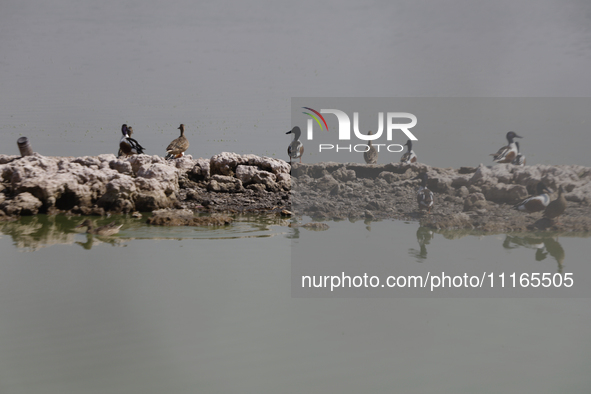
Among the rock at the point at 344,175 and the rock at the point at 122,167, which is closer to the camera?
the rock at the point at 122,167

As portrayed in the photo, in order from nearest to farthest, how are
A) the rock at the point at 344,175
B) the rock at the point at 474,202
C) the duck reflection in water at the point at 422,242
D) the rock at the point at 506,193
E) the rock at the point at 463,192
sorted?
the duck reflection in water at the point at 422,242 < the rock at the point at 474,202 < the rock at the point at 506,193 < the rock at the point at 463,192 < the rock at the point at 344,175

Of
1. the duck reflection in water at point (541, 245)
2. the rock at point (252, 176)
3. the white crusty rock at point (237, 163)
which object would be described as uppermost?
the white crusty rock at point (237, 163)

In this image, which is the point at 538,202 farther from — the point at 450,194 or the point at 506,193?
the point at 450,194

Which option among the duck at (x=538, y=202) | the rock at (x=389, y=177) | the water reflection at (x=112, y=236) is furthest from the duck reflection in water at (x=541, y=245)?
the rock at (x=389, y=177)

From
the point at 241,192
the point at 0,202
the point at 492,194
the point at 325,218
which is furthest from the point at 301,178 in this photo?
the point at 0,202

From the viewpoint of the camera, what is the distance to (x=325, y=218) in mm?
9172

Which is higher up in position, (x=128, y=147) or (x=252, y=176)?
(x=128, y=147)

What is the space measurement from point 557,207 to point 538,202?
1.14ft

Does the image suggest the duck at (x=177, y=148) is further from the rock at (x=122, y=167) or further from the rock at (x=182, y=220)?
the rock at (x=182, y=220)

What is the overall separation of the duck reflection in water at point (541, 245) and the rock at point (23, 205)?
7.83 meters

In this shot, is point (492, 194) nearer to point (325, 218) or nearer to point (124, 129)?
point (325, 218)

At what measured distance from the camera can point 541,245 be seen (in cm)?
686

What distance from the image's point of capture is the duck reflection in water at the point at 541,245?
616 centimetres

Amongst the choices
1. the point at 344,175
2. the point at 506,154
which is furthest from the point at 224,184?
the point at 506,154
